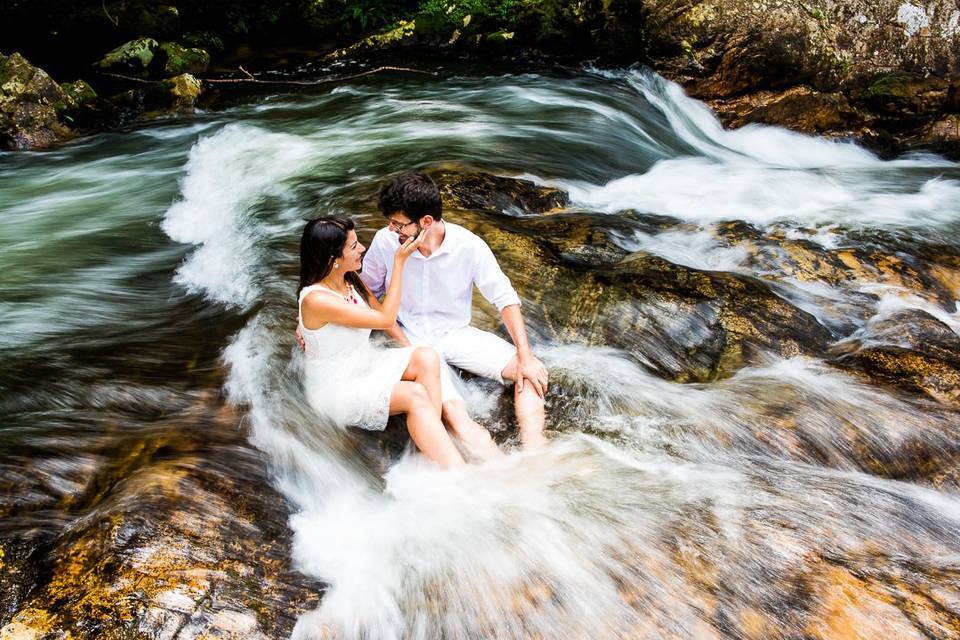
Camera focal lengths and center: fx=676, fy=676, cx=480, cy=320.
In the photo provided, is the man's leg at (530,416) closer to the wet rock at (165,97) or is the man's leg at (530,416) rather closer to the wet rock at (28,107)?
the wet rock at (28,107)

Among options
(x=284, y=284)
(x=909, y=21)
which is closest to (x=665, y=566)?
(x=284, y=284)

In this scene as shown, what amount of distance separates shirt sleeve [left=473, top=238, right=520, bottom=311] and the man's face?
0.48 metres

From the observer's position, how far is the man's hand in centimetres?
401

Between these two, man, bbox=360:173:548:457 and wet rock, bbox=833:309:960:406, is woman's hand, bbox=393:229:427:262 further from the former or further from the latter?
wet rock, bbox=833:309:960:406

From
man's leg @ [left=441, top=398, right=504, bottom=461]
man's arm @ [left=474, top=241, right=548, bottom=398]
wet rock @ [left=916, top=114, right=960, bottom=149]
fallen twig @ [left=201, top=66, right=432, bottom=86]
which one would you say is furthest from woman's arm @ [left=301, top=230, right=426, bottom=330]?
wet rock @ [left=916, top=114, right=960, bottom=149]

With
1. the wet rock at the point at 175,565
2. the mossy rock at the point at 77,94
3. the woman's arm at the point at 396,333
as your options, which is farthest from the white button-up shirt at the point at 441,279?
the mossy rock at the point at 77,94

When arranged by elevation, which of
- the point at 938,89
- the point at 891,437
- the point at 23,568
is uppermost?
the point at 938,89

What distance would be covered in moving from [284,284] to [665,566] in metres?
3.59

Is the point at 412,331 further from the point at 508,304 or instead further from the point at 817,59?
the point at 817,59

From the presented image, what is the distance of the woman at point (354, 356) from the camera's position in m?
3.66

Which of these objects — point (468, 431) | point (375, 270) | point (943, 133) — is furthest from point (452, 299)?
point (943, 133)

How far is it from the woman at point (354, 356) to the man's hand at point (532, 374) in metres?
0.54

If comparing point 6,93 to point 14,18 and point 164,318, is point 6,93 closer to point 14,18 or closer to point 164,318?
point 14,18

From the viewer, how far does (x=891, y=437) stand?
3.98 m
